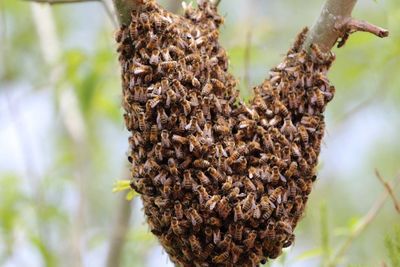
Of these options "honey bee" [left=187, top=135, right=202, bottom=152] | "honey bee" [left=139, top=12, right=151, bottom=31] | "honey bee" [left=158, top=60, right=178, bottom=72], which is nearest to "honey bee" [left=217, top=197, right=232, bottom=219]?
"honey bee" [left=187, top=135, right=202, bottom=152]

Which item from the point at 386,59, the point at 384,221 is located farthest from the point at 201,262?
the point at 384,221

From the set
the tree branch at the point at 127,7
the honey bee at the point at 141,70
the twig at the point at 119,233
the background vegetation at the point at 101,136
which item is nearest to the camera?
the honey bee at the point at 141,70

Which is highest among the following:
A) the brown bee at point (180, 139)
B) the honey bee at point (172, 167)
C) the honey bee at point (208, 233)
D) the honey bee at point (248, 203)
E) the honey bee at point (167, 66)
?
the honey bee at point (167, 66)

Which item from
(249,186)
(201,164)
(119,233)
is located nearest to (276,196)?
(249,186)

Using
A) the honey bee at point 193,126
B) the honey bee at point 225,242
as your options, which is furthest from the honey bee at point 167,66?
the honey bee at point 225,242

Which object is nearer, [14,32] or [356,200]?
[14,32]

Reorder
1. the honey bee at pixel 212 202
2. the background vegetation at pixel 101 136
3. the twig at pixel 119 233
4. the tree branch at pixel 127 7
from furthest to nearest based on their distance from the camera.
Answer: the background vegetation at pixel 101 136 < the twig at pixel 119 233 < the tree branch at pixel 127 7 < the honey bee at pixel 212 202

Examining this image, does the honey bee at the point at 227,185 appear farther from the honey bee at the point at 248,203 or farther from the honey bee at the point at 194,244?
the honey bee at the point at 194,244

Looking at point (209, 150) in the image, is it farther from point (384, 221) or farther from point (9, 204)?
point (384, 221)
